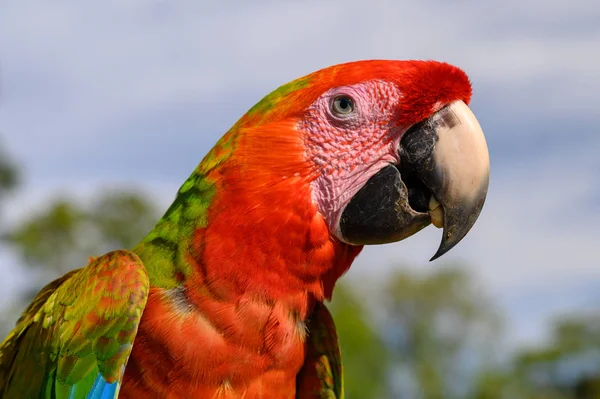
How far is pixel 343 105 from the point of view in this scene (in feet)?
9.57

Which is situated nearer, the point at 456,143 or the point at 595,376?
the point at 456,143

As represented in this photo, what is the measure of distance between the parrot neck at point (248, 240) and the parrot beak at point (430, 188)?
0.58 ft

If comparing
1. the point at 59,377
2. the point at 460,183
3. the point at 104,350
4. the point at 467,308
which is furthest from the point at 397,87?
the point at 467,308

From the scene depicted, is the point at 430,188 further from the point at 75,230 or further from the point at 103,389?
the point at 75,230

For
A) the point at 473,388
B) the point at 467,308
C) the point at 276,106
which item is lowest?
the point at 473,388

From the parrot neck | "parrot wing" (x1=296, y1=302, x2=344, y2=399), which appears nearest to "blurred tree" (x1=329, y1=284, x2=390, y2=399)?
"parrot wing" (x1=296, y1=302, x2=344, y2=399)

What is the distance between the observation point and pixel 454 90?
2.89 metres

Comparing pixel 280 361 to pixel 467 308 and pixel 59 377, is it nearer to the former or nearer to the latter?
pixel 59 377

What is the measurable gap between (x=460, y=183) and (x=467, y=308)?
30.1 m

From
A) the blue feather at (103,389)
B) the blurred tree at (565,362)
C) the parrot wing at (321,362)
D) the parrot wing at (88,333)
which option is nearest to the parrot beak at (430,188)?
the parrot wing at (321,362)

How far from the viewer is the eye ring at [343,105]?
291 centimetres

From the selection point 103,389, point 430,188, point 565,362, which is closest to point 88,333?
point 103,389

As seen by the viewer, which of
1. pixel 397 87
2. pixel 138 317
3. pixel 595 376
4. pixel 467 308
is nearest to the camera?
pixel 138 317

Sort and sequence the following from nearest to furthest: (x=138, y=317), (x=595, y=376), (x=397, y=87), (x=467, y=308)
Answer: (x=138, y=317), (x=397, y=87), (x=467, y=308), (x=595, y=376)
